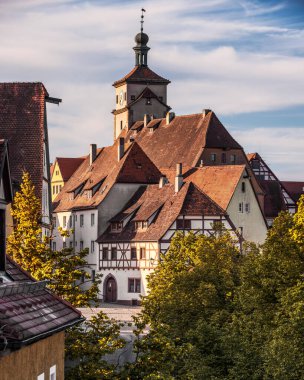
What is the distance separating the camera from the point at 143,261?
8550 cm

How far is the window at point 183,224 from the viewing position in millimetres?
83438

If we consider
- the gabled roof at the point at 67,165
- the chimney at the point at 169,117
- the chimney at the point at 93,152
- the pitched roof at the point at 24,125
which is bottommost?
the pitched roof at the point at 24,125

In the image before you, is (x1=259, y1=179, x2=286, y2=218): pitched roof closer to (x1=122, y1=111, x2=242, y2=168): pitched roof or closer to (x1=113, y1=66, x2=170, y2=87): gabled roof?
(x1=122, y1=111, x2=242, y2=168): pitched roof

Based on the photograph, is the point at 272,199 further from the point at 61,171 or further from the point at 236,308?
the point at 236,308

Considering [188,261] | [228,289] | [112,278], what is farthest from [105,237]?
[228,289]

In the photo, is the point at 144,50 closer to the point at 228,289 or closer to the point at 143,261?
the point at 143,261

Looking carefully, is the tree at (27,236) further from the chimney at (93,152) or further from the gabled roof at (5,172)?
the chimney at (93,152)

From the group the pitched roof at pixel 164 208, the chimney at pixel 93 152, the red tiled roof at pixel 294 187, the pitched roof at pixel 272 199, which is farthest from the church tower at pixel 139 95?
the pitched roof at pixel 164 208

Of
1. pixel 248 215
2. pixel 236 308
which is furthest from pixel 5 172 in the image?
pixel 248 215

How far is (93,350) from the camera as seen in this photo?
68.9 feet

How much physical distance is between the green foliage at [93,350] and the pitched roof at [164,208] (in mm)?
60331

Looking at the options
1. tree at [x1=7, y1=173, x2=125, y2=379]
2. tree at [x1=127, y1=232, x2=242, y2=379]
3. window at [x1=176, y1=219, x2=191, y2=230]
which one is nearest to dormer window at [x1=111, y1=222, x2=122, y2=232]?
window at [x1=176, y1=219, x2=191, y2=230]

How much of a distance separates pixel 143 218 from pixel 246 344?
45.9 metres

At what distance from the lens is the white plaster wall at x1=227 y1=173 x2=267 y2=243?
89.5 metres
